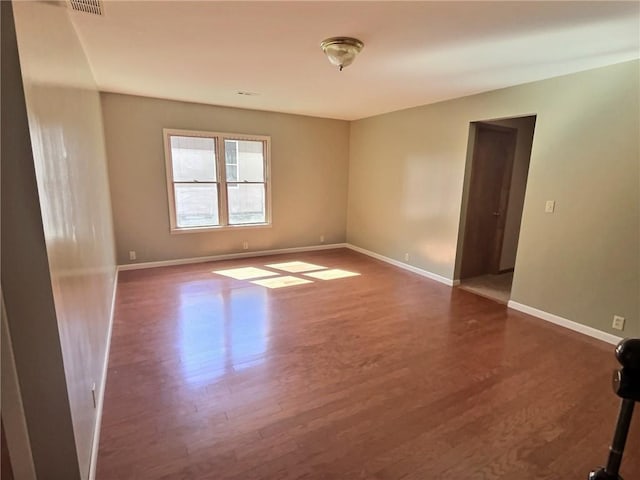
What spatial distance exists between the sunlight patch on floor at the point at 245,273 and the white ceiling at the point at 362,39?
248cm

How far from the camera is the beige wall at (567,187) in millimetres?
2893

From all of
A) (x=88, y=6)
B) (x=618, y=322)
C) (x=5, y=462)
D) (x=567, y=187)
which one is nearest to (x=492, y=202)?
(x=567, y=187)

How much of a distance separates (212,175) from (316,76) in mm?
2584

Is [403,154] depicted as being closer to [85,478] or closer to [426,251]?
[426,251]

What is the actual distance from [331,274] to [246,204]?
1.96 m

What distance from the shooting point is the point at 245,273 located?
4.89 meters

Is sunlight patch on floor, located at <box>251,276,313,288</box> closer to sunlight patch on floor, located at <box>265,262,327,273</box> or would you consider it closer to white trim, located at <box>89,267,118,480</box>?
sunlight patch on floor, located at <box>265,262,327,273</box>

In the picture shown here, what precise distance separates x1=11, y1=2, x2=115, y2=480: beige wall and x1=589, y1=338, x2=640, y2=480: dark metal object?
1.71 meters

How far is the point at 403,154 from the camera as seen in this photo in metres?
5.15

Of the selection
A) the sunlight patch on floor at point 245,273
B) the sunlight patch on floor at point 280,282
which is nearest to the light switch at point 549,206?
the sunlight patch on floor at point 280,282

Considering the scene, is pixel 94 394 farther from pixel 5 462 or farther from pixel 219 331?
pixel 219 331

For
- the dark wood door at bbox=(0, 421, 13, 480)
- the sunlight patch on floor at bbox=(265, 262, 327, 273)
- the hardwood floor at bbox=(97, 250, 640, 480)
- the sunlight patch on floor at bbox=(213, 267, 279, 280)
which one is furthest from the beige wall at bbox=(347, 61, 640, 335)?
the dark wood door at bbox=(0, 421, 13, 480)

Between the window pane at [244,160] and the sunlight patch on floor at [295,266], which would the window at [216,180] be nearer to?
the window pane at [244,160]

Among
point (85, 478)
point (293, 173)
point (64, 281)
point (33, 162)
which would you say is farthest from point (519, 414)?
point (293, 173)
